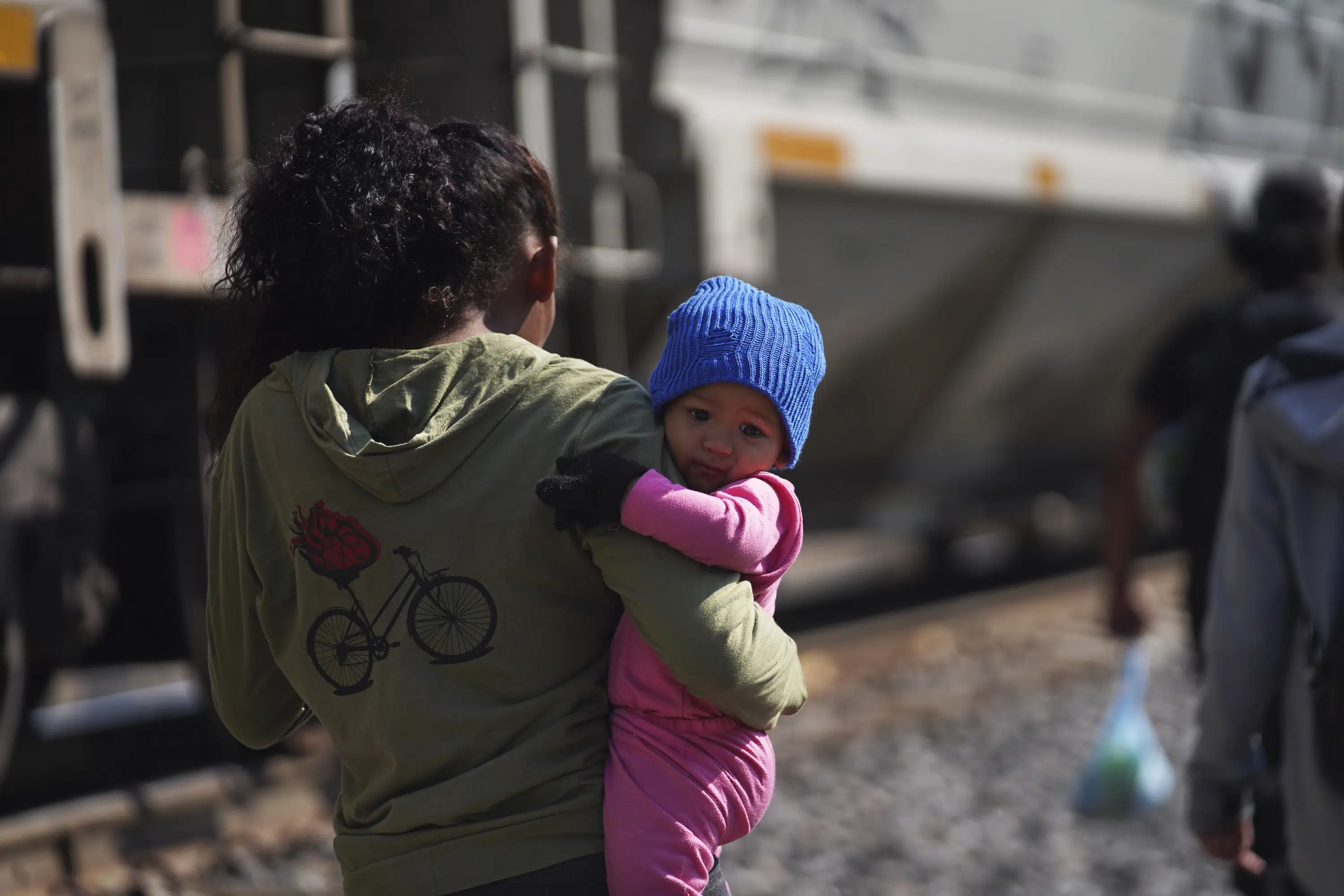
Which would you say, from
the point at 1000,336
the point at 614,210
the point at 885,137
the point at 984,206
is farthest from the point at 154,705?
the point at 1000,336

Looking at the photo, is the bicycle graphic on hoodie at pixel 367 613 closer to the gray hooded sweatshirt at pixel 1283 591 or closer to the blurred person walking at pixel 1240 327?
the gray hooded sweatshirt at pixel 1283 591

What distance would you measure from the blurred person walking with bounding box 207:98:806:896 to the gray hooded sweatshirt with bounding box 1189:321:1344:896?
0.93 meters

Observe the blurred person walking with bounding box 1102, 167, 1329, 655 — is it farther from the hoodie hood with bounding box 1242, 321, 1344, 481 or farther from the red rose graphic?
the red rose graphic

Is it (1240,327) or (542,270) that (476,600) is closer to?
(542,270)

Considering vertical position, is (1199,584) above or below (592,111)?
below

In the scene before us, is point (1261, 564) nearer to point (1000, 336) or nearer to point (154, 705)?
point (154, 705)

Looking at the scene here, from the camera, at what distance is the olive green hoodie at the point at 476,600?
1.26 metres

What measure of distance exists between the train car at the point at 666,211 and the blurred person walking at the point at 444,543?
313 mm

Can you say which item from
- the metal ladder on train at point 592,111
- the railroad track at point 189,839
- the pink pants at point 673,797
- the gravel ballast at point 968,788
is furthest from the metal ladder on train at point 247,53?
the pink pants at point 673,797

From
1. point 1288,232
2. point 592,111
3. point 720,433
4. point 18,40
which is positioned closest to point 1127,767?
point 1288,232

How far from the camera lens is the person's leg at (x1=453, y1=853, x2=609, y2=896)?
1266 millimetres

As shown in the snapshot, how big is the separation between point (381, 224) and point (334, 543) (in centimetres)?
30

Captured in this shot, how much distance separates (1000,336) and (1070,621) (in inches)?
59.3

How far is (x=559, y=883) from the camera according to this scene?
4.17ft
